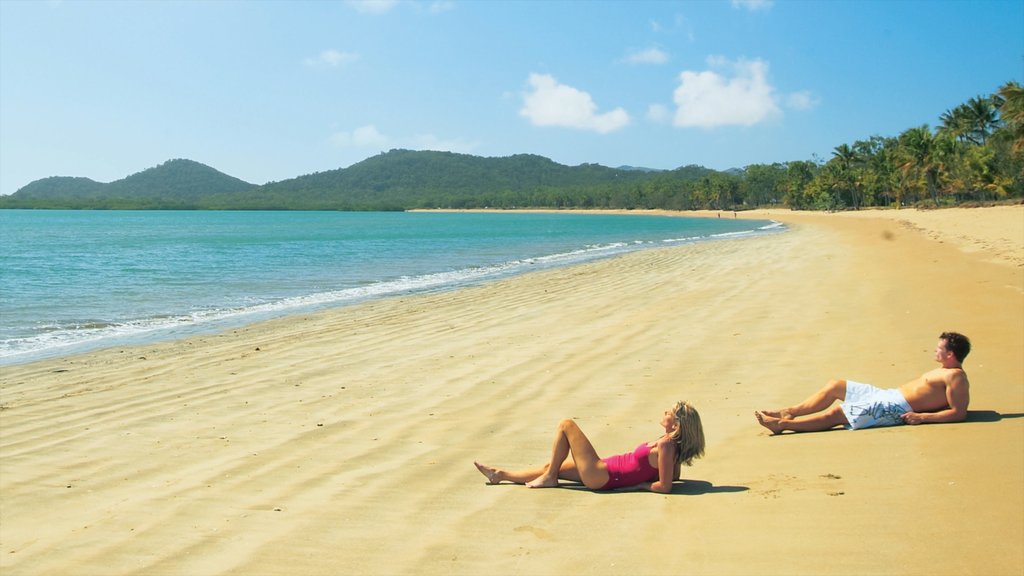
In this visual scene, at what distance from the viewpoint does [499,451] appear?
255 inches

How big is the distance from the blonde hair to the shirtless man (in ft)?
4.74

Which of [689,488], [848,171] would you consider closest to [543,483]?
[689,488]

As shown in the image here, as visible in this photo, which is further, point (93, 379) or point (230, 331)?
point (230, 331)

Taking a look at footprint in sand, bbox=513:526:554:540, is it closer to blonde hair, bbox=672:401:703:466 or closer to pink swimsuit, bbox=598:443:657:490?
pink swimsuit, bbox=598:443:657:490

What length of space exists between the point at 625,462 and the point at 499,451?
142cm

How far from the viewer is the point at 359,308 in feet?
58.9

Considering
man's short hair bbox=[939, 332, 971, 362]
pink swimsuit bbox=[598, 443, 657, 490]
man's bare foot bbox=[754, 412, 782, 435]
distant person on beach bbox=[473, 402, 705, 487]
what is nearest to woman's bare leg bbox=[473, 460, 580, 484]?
distant person on beach bbox=[473, 402, 705, 487]

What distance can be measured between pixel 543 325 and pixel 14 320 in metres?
12.2

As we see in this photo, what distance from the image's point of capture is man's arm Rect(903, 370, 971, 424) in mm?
6211

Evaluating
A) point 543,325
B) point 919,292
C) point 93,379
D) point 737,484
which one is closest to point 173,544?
point 737,484

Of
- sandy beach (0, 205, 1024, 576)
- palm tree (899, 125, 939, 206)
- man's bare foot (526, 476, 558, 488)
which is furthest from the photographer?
palm tree (899, 125, 939, 206)

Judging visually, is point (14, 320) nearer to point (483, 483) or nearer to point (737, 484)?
point (483, 483)

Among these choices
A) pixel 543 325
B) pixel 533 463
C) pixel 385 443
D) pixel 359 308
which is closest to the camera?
pixel 533 463

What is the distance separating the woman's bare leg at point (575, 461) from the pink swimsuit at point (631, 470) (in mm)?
59
